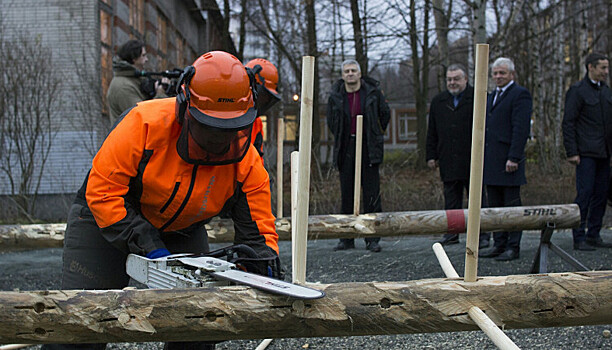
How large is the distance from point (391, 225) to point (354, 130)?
1.39 meters

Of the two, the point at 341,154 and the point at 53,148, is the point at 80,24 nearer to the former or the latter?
the point at 53,148

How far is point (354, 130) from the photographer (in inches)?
241

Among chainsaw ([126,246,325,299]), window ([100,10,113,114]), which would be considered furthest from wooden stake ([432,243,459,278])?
window ([100,10,113,114])

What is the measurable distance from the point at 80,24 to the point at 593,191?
972cm

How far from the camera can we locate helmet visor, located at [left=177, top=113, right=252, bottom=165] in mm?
2357

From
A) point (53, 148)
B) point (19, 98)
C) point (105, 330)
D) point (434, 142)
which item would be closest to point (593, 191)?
point (434, 142)

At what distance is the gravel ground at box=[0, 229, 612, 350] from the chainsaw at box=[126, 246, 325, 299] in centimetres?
138

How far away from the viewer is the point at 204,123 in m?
2.29

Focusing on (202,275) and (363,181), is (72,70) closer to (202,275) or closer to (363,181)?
(363,181)

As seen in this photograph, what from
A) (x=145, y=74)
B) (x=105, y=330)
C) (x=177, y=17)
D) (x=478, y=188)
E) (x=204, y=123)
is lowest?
(x=105, y=330)

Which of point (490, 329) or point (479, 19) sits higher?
point (479, 19)

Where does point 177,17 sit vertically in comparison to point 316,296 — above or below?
above

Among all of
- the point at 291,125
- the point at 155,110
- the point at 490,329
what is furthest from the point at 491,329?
the point at 291,125

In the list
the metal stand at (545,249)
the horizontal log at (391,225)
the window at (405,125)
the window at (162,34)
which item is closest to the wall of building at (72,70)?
the window at (162,34)
